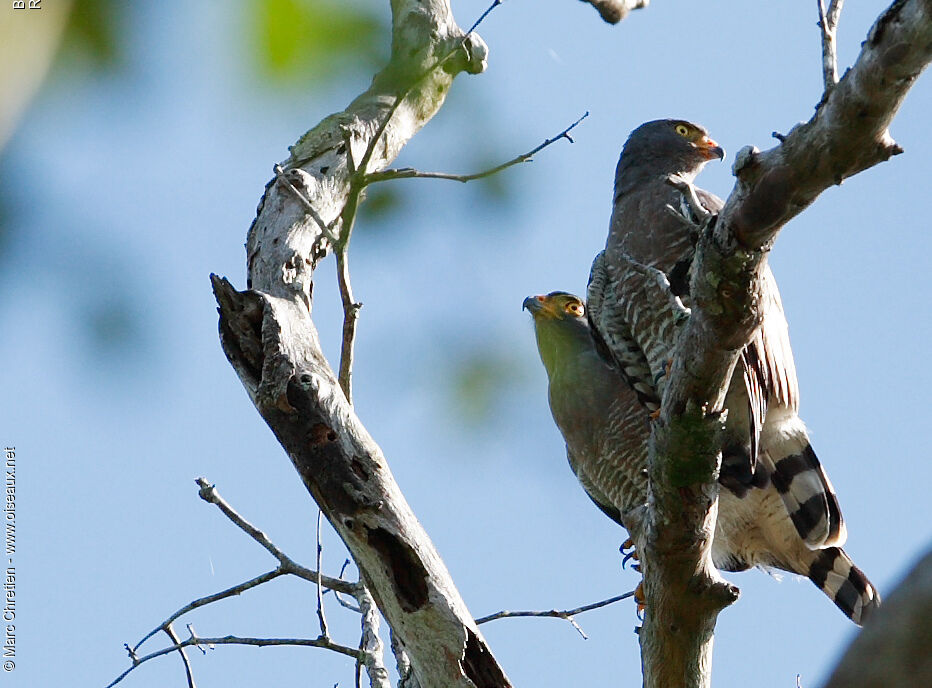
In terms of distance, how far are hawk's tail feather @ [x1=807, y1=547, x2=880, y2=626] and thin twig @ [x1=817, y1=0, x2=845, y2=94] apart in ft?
9.05

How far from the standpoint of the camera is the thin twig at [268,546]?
383 centimetres

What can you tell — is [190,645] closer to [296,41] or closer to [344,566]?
[344,566]

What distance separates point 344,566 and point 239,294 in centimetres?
177

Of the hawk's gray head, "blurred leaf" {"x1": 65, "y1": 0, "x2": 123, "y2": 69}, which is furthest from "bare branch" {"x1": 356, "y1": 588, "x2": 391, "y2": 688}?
"blurred leaf" {"x1": 65, "y1": 0, "x2": 123, "y2": 69}

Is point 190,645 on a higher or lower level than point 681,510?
higher

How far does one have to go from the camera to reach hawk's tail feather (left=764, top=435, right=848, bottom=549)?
15.0 feet

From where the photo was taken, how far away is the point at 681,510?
3.03m

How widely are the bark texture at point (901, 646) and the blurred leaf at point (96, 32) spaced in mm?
890

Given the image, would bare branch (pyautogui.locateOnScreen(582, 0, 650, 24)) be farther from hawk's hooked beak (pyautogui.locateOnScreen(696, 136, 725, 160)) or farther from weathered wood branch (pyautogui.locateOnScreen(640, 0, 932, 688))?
weathered wood branch (pyautogui.locateOnScreen(640, 0, 932, 688))

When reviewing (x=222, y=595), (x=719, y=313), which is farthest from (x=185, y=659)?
(x=719, y=313)

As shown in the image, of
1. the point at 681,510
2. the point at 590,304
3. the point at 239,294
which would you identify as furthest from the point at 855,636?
the point at 590,304

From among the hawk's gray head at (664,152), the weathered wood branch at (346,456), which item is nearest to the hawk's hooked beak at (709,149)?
the hawk's gray head at (664,152)

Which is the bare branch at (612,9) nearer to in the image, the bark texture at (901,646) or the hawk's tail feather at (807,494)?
the hawk's tail feather at (807,494)

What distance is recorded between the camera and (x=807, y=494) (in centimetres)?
462
